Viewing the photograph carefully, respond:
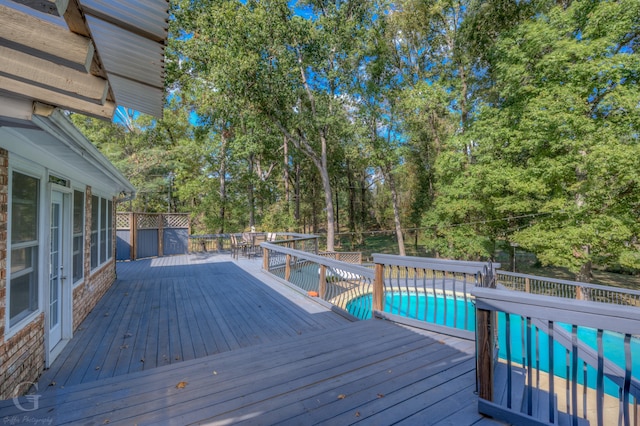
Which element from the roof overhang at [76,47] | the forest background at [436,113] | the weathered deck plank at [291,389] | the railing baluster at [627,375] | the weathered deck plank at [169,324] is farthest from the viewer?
the forest background at [436,113]

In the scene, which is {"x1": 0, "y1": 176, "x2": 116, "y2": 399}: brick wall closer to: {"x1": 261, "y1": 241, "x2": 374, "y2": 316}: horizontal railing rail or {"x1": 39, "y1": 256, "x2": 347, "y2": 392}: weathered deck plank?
{"x1": 39, "y1": 256, "x2": 347, "y2": 392}: weathered deck plank

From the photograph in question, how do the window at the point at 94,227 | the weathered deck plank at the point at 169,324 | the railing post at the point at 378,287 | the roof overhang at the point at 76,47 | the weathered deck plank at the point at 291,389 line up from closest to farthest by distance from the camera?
the roof overhang at the point at 76,47 < the weathered deck plank at the point at 291,389 < the weathered deck plank at the point at 169,324 < the railing post at the point at 378,287 < the window at the point at 94,227

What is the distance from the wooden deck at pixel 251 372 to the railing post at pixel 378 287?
234 mm

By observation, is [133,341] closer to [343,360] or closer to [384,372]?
[343,360]

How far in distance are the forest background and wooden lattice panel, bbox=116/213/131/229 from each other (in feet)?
17.7

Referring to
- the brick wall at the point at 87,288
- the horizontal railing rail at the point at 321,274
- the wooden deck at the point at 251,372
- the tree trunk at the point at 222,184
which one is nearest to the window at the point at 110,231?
the brick wall at the point at 87,288

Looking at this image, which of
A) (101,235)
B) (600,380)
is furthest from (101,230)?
(600,380)

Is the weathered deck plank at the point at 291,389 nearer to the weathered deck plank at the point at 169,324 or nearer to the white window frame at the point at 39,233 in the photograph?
the weathered deck plank at the point at 169,324

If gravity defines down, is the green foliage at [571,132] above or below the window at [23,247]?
above

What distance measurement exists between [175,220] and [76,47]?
11206mm

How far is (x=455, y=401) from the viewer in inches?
81.5

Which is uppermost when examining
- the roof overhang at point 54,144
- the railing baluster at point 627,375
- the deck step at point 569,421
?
the roof overhang at point 54,144

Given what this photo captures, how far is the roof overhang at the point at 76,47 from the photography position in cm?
117

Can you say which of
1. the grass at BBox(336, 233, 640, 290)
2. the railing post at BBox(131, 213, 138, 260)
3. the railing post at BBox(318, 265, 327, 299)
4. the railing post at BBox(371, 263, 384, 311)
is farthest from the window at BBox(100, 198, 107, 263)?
the grass at BBox(336, 233, 640, 290)
